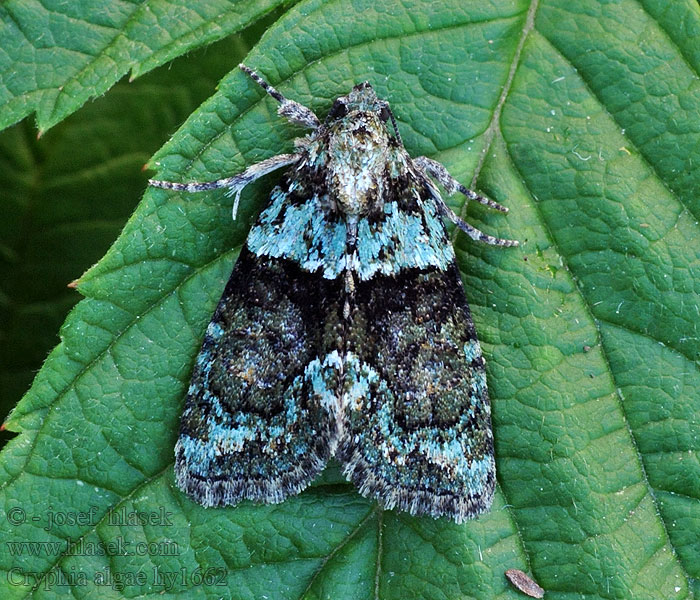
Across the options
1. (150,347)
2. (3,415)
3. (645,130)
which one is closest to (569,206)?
(645,130)

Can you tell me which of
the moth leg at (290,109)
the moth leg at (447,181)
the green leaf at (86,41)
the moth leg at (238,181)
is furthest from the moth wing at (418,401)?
the green leaf at (86,41)

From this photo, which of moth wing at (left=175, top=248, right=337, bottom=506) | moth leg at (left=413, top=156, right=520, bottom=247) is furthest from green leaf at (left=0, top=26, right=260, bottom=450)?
moth leg at (left=413, top=156, right=520, bottom=247)

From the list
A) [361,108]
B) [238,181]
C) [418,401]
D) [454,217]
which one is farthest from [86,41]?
[418,401]

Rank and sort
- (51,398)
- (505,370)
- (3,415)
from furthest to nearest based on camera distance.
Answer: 1. (3,415)
2. (505,370)
3. (51,398)

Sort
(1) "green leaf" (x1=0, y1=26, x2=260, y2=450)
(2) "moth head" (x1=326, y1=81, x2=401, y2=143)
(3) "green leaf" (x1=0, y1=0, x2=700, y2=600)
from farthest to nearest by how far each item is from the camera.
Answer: (1) "green leaf" (x1=0, y1=26, x2=260, y2=450), (2) "moth head" (x1=326, y1=81, x2=401, y2=143), (3) "green leaf" (x1=0, y1=0, x2=700, y2=600)

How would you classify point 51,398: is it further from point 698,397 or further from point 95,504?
point 698,397

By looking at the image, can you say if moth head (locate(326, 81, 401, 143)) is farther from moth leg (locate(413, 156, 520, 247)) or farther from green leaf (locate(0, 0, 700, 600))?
moth leg (locate(413, 156, 520, 247))
